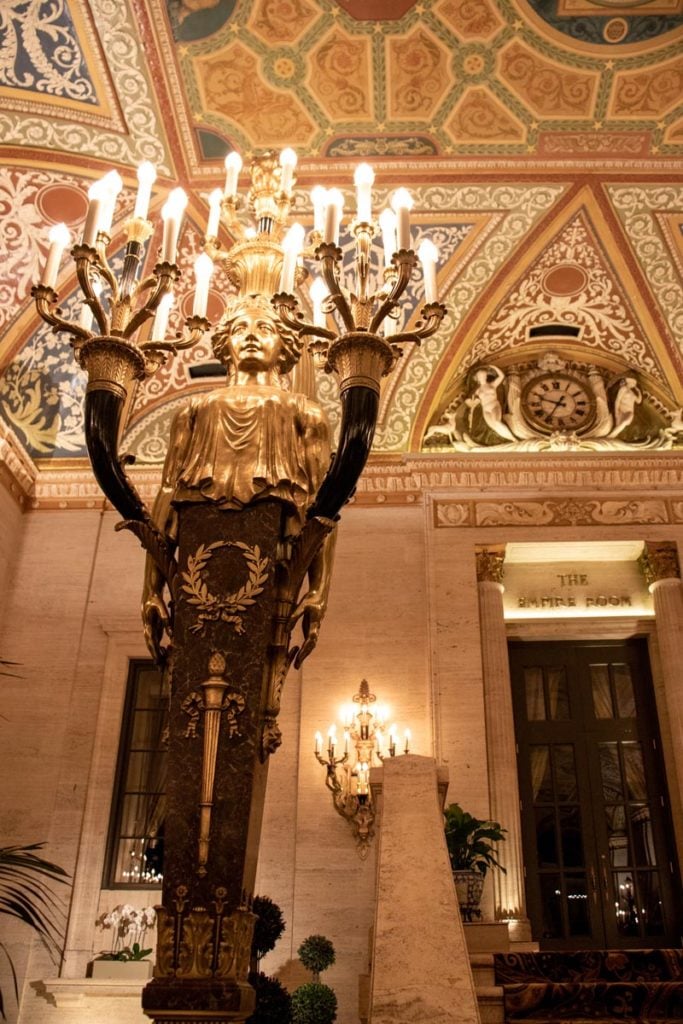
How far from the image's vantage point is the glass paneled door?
8406 mm

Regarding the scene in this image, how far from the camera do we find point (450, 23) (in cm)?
781

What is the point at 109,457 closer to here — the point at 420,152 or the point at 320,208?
the point at 320,208

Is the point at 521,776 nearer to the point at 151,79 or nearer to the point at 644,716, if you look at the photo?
the point at 644,716

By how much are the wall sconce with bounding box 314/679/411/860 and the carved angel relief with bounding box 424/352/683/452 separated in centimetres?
332

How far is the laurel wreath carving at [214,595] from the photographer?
2893mm

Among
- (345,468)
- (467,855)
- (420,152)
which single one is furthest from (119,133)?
(467,855)

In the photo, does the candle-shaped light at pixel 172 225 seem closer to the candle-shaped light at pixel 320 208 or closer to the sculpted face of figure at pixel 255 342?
the sculpted face of figure at pixel 255 342

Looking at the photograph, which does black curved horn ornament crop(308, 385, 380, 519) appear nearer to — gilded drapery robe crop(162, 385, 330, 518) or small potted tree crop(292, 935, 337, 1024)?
gilded drapery robe crop(162, 385, 330, 518)

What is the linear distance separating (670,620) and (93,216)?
7.15 meters

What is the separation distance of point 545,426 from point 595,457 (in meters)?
0.76

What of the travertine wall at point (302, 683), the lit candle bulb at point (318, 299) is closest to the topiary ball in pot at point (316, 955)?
the travertine wall at point (302, 683)

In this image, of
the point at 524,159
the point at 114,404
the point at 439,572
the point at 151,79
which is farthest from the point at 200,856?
the point at 524,159

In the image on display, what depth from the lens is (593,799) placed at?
888 centimetres

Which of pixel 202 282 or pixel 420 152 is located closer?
pixel 202 282
